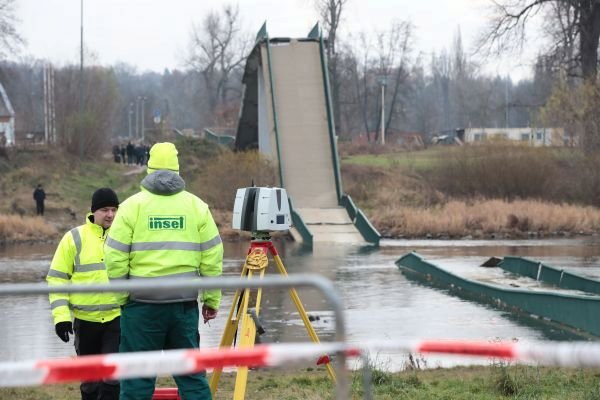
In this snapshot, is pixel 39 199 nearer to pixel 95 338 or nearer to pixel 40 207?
pixel 40 207

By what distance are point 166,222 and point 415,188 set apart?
3907cm

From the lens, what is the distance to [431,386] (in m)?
9.41

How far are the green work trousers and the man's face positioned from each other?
4.43 ft

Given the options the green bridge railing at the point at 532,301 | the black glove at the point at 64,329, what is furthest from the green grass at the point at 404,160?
the black glove at the point at 64,329

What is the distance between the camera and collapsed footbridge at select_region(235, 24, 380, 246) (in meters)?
35.1

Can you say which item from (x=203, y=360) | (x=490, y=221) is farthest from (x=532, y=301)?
(x=490, y=221)

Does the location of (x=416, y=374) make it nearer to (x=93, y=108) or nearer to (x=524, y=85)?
(x=93, y=108)

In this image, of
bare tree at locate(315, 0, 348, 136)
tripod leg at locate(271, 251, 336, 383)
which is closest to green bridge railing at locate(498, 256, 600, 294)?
tripod leg at locate(271, 251, 336, 383)

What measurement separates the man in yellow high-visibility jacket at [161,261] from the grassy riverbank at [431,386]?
185 cm

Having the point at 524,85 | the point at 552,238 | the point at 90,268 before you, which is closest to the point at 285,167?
the point at 552,238

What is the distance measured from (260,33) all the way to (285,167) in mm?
6168

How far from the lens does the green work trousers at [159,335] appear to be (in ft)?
22.3

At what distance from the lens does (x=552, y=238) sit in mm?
33000

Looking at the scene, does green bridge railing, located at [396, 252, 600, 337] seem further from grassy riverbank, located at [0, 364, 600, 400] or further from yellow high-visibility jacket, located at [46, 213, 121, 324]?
yellow high-visibility jacket, located at [46, 213, 121, 324]
